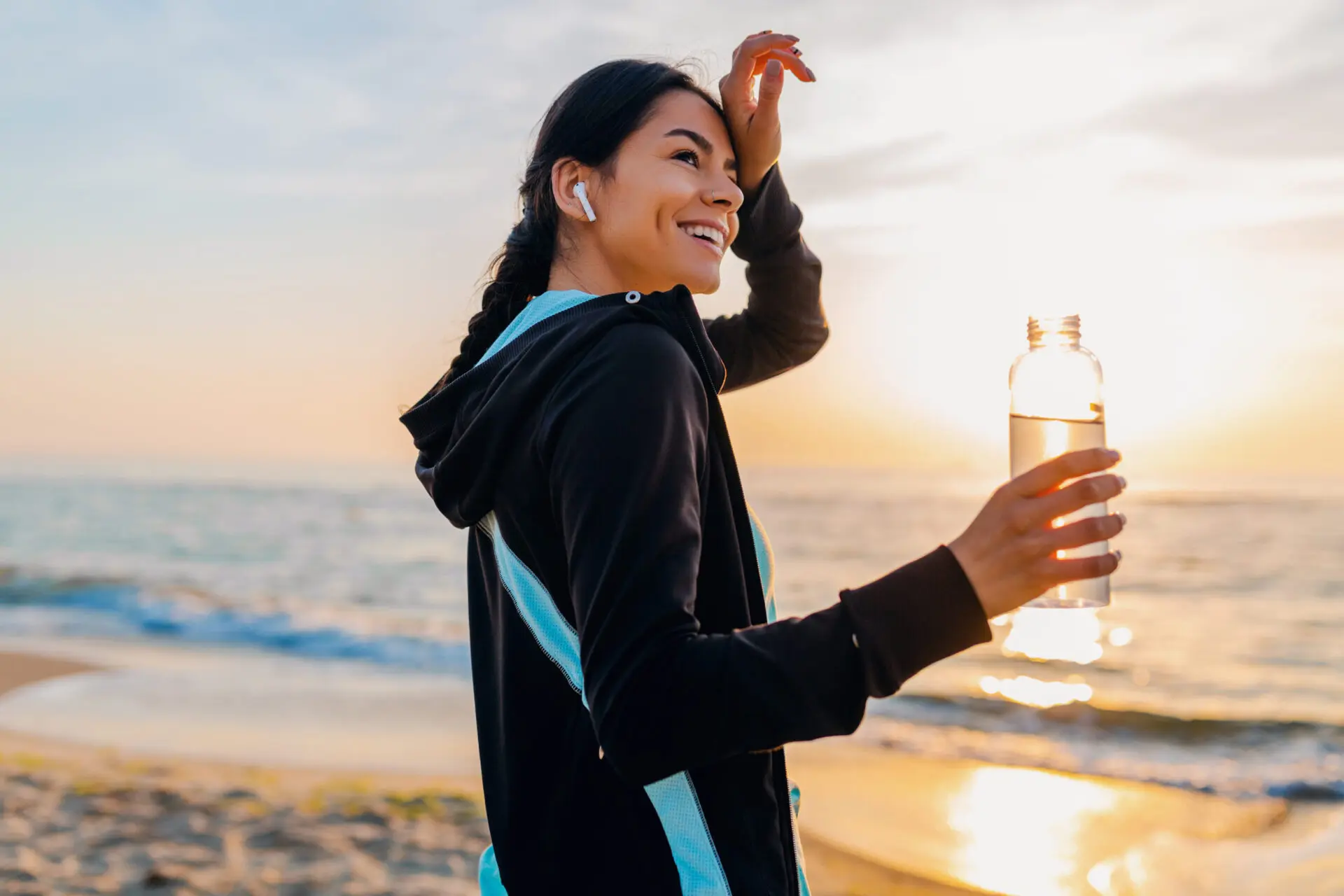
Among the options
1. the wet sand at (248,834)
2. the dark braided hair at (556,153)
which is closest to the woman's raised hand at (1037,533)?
the dark braided hair at (556,153)

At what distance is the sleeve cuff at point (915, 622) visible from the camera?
1121mm

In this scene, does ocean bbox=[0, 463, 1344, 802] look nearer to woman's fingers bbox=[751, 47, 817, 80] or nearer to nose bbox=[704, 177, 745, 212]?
nose bbox=[704, 177, 745, 212]

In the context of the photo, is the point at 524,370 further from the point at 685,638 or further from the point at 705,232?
the point at 705,232

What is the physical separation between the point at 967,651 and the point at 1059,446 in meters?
6.02

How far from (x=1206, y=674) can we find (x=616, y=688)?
1084 cm

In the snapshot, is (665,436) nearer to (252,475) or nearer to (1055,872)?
(1055,872)

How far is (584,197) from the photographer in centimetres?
185

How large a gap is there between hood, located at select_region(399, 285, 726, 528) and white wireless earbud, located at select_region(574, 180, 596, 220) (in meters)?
0.32

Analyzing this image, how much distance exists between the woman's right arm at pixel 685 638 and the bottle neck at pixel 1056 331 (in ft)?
1.78

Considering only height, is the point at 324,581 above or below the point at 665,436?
above

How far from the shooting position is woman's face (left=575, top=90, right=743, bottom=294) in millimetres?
1801

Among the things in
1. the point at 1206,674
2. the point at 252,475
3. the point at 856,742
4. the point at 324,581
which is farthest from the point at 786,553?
the point at 252,475

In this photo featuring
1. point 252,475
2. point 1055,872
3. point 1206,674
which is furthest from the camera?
point 252,475

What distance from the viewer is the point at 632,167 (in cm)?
182
